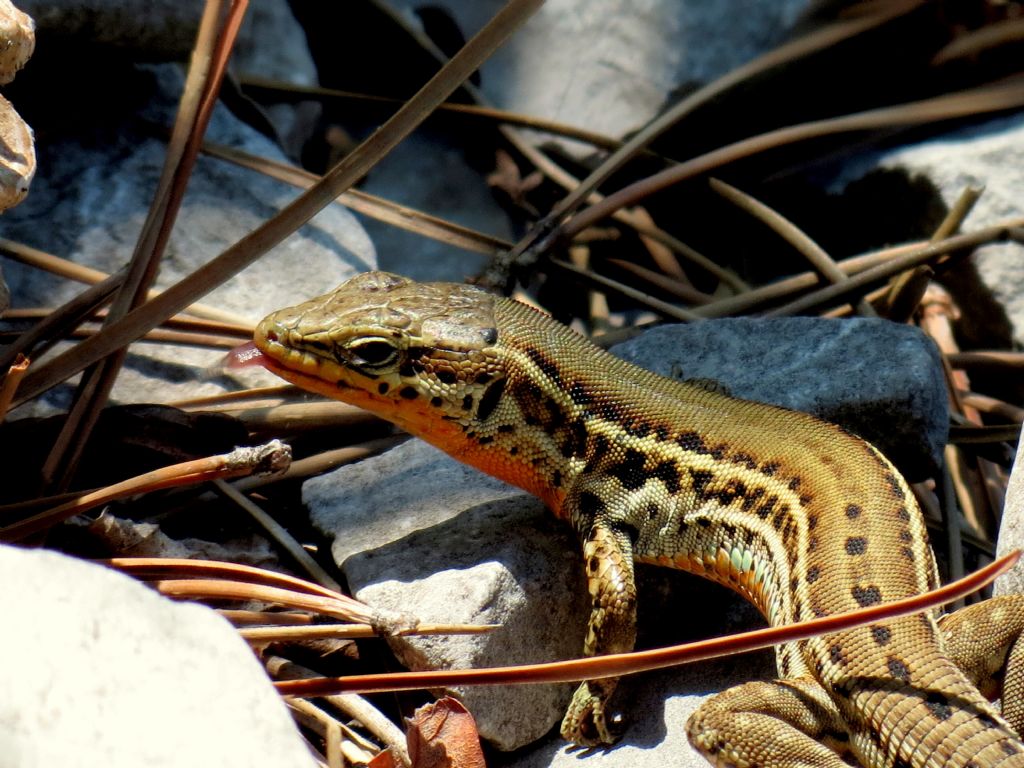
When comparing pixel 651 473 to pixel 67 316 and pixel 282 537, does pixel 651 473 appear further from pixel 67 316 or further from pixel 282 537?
pixel 67 316

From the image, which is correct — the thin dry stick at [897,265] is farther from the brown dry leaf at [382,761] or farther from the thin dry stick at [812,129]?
the brown dry leaf at [382,761]

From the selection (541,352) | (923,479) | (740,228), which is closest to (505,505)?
(541,352)

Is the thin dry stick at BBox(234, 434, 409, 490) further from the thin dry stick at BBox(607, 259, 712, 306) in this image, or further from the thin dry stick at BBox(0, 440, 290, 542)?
the thin dry stick at BBox(607, 259, 712, 306)

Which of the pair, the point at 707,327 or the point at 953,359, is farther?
the point at 953,359

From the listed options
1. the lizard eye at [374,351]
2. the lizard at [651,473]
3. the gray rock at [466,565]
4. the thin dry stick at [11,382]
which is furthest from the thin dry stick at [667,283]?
the thin dry stick at [11,382]

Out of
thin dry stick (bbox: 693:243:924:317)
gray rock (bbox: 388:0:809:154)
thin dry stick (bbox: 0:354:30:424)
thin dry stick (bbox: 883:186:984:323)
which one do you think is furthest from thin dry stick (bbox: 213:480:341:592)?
gray rock (bbox: 388:0:809:154)

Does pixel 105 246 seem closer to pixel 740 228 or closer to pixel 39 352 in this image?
pixel 39 352
